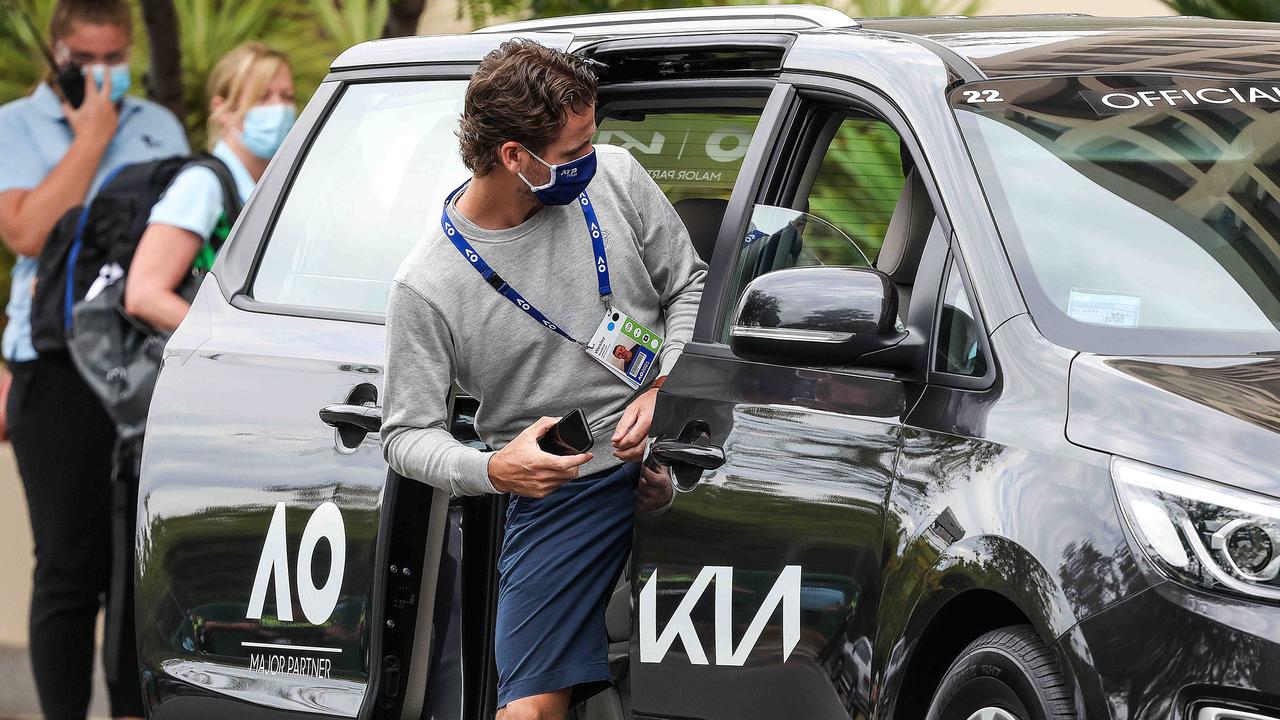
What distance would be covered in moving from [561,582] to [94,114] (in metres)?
3.01

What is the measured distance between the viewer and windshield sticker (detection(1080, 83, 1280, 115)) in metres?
3.67

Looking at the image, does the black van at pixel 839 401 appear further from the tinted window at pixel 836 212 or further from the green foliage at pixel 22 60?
the green foliage at pixel 22 60

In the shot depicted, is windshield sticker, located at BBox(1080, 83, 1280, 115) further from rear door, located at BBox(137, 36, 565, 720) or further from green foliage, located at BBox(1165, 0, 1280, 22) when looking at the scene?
green foliage, located at BBox(1165, 0, 1280, 22)

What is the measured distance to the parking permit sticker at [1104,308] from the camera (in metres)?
3.29

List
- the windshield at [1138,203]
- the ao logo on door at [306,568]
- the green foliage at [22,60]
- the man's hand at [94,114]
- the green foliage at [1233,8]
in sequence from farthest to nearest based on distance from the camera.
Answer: the green foliage at [22,60] → the green foliage at [1233,8] → the man's hand at [94,114] → the ao logo on door at [306,568] → the windshield at [1138,203]

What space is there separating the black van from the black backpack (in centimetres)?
88

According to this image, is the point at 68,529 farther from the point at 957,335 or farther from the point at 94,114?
the point at 957,335

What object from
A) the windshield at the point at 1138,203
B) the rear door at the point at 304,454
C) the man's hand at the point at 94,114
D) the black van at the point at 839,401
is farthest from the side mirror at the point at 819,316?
the man's hand at the point at 94,114

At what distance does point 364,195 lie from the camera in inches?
191

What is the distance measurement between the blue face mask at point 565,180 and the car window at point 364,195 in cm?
79

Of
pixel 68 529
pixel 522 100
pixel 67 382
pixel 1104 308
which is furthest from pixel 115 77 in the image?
pixel 1104 308

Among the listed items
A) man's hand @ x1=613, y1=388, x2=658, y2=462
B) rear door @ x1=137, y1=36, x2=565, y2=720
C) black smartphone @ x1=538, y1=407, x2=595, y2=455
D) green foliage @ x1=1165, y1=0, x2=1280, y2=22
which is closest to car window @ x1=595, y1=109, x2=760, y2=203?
rear door @ x1=137, y1=36, x2=565, y2=720

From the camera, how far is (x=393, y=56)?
4930mm

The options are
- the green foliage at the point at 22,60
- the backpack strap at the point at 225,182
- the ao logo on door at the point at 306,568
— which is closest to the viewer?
the ao logo on door at the point at 306,568
